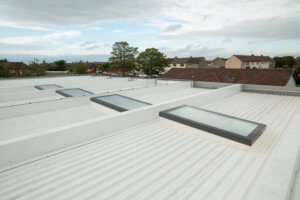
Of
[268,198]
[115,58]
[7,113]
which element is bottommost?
[268,198]

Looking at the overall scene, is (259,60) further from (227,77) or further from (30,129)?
(30,129)

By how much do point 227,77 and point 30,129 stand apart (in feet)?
104

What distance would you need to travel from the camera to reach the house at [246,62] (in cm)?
6272

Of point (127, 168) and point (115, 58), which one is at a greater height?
point (115, 58)

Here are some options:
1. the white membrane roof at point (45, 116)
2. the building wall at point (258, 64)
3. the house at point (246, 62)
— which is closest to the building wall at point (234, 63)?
the house at point (246, 62)

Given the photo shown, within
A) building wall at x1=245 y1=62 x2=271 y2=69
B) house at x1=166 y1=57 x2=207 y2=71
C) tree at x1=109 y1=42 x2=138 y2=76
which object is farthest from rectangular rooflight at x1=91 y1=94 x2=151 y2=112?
building wall at x1=245 y1=62 x2=271 y2=69

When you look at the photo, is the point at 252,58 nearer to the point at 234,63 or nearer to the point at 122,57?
the point at 234,63

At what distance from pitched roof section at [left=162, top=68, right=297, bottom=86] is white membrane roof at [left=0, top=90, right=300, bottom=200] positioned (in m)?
25.9

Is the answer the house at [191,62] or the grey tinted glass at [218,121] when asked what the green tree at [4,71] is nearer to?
the house at [191,62]

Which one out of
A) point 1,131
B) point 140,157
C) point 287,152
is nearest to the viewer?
point 140,157

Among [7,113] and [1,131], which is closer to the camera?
[1,131]

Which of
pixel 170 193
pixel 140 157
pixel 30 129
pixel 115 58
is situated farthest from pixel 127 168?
pixel 115 58

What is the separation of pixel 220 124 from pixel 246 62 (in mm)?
69008

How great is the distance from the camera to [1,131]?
234 inches
